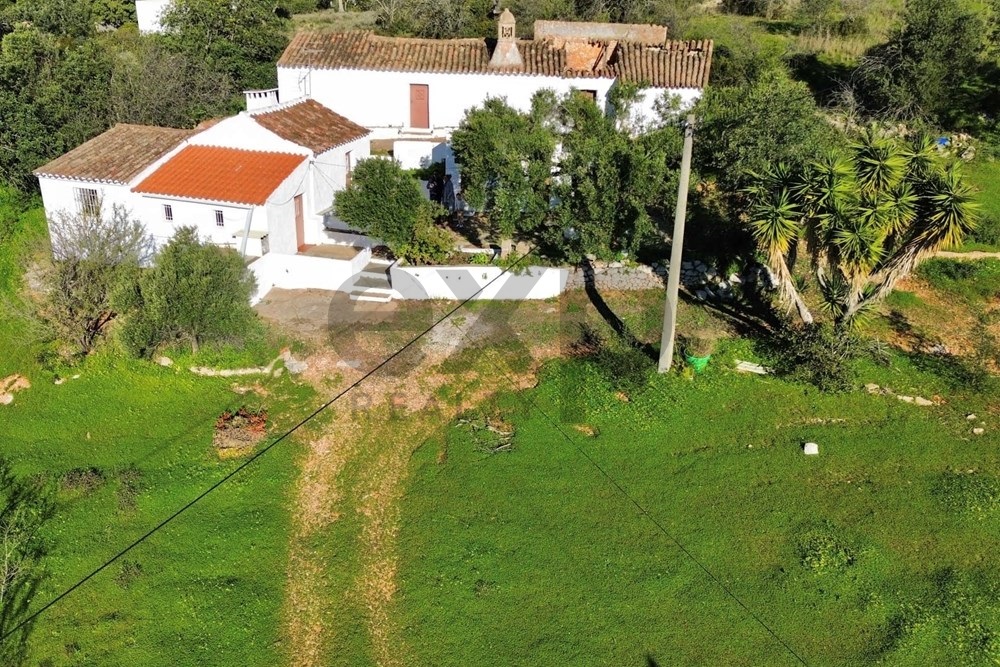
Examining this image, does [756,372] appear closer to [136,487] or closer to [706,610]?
[706,610]

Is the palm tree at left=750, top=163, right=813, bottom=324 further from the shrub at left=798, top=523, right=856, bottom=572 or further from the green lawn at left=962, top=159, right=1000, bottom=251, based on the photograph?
the green lawn at left=962, top=159, right=1000, bottom=251

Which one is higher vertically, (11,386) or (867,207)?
(867,207)

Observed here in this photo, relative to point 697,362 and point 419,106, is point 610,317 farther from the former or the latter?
point 419,106

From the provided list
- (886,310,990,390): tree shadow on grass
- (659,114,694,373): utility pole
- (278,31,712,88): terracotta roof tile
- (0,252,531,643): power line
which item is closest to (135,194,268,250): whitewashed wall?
(0,252,531,643): power line

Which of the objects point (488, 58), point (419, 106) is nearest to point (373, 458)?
point (419, 106)

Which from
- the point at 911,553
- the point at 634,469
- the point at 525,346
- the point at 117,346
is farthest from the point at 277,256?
the point at 911,553
